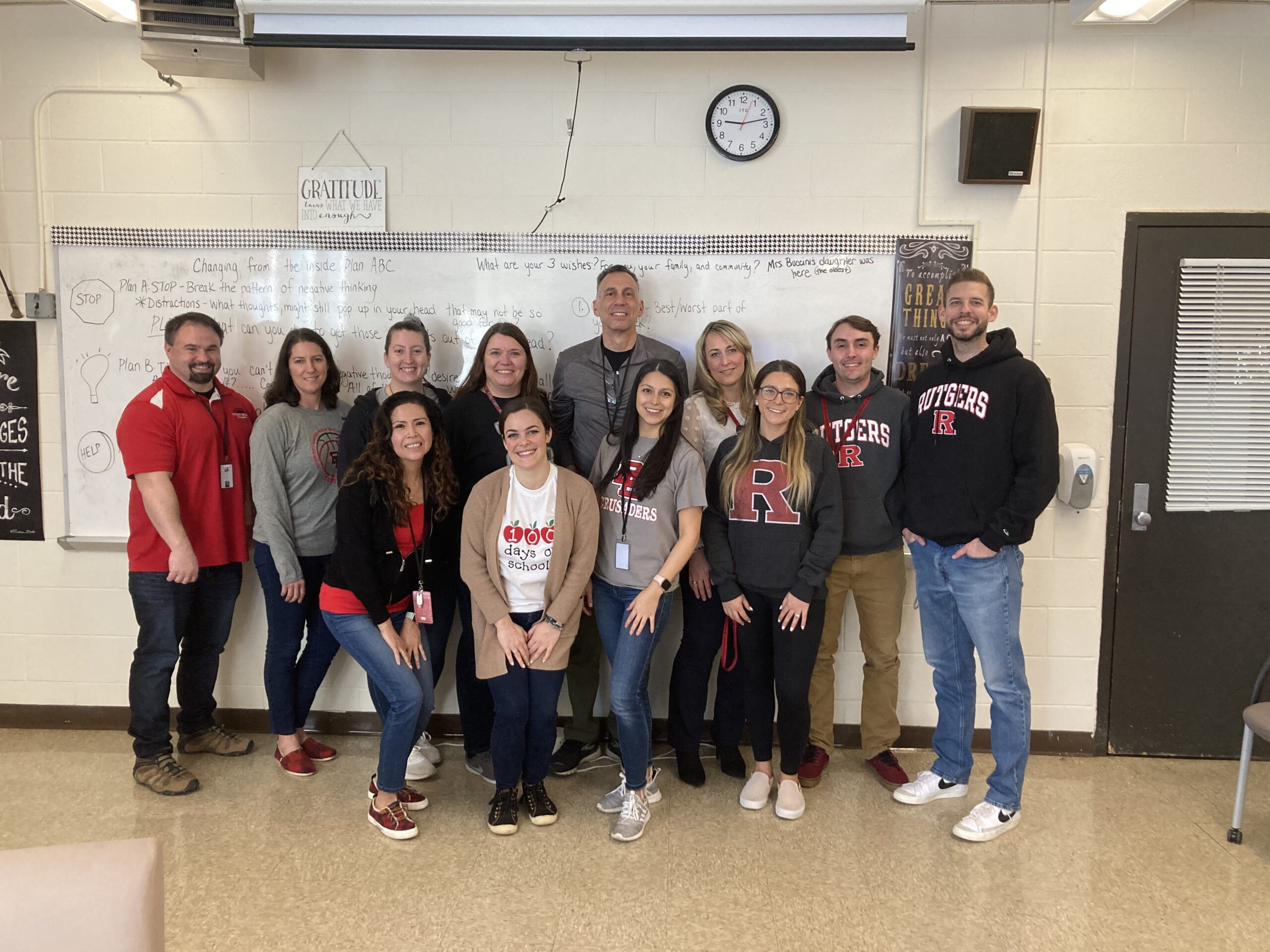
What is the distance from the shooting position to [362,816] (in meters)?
2.84

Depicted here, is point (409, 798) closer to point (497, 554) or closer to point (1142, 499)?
point (497, 554)

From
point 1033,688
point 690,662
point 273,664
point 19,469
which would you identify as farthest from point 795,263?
point 19,469

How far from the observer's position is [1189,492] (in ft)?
10.6

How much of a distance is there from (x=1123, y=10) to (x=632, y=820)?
10.9 ft

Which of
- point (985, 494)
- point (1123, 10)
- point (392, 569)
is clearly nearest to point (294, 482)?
point (392, 569)

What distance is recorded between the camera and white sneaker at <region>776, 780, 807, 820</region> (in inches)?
111

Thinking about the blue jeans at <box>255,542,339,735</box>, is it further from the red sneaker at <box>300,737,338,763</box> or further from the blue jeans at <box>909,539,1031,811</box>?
the blue jeans at <box>909,539,1031,811</box>

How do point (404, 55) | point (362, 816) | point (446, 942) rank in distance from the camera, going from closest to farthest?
point (446, 942) < point (362, 816) < point (404, 55)

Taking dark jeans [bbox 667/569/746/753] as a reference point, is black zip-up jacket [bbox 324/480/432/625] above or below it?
above

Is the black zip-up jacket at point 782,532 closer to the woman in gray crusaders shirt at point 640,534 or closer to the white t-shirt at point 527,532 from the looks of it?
the woman in gray crusaders shirt at point 640,534

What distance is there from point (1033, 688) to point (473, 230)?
3017 mm

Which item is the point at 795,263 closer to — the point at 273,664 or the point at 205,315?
the point at 205,315

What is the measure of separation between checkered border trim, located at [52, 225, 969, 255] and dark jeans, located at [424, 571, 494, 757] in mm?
1325

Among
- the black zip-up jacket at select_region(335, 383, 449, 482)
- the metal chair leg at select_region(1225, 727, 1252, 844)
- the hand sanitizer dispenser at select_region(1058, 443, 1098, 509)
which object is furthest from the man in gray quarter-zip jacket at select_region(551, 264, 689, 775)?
the metal chair leg at select_region(1225, 727, 1252, 844)
